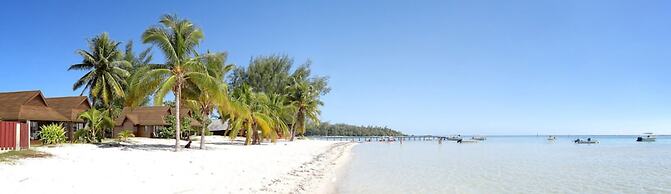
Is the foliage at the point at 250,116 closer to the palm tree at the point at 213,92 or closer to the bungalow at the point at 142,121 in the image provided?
the palm tree at the point at 213,92

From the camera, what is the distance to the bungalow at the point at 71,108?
27.2 m

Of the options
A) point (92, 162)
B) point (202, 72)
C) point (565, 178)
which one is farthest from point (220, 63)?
point (565, 178)

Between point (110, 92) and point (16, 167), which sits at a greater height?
point (110, 92)

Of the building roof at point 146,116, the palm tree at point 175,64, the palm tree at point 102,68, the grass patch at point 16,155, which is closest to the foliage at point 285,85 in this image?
the building roof at point 146,116

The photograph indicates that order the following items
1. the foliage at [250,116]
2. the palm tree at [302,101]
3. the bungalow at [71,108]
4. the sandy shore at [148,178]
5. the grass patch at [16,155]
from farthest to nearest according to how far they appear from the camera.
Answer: the palm tree at [302,101] < the bungalow at [71,108] < the foliage at [250,116] < the grass patch at [16,155] < the sandy shore at [148,178]

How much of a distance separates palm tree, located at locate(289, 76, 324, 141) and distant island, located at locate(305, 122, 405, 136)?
5499 centimetres

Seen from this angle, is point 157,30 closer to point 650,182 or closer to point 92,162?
point 92,162

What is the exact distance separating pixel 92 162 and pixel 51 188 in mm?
4396

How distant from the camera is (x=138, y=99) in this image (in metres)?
19.4

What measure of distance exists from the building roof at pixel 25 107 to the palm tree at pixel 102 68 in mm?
3273

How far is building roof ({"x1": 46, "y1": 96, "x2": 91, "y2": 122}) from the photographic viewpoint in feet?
89.1

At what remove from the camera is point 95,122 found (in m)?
22.6

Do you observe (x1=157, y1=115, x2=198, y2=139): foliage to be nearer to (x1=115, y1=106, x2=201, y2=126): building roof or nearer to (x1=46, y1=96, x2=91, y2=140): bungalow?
(x1=115, y1=106, x2=201, y2=126): building roof

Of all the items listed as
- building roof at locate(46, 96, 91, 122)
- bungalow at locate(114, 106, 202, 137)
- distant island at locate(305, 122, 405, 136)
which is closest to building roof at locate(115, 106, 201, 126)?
bungalow at locate(114, 106, 202, 137)
